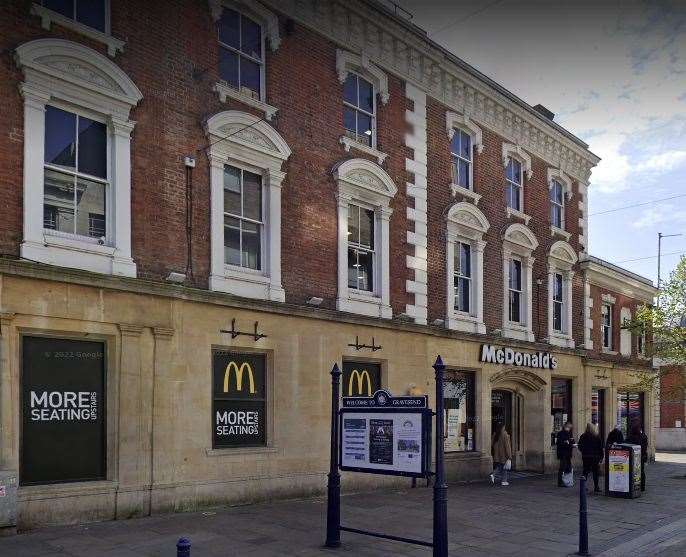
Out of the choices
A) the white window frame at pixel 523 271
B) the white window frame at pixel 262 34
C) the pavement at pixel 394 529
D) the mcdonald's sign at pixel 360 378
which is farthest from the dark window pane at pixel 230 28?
the white window frame at pixel 523 271

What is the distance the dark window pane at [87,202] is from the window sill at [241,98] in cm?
317

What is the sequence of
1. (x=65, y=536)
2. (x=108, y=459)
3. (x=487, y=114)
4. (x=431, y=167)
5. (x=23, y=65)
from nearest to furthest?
(x=65, y=536), (x=23, y=65), (x=108, y=459), (x=431, y=167), (x=487, y=114)

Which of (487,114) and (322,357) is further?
(487,114)

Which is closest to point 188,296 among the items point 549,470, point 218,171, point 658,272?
point 218,171

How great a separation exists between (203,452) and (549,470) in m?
14.0

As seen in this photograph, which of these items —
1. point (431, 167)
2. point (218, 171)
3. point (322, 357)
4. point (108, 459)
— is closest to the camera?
point (108, 459)

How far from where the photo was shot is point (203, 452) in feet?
43.0

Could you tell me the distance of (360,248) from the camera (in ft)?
56.3

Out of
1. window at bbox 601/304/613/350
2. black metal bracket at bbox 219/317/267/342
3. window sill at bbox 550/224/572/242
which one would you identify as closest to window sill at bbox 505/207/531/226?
window sill at bbox 550/224/572/242

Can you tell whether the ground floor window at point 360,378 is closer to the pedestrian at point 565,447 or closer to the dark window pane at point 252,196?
the dark window pane at point 252,196

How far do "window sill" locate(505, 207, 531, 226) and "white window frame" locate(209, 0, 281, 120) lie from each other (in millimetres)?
9936

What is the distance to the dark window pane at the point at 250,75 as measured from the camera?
579 inches

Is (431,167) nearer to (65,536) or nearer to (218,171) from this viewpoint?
(218,171)

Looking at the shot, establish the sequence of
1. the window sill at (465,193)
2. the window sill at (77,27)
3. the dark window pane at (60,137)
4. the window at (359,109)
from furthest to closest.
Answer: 1. the window sill at (465,193)
2. the window at (359,109)
3. the dark window pane at (60,137)
4. the window sill at (77,27)
